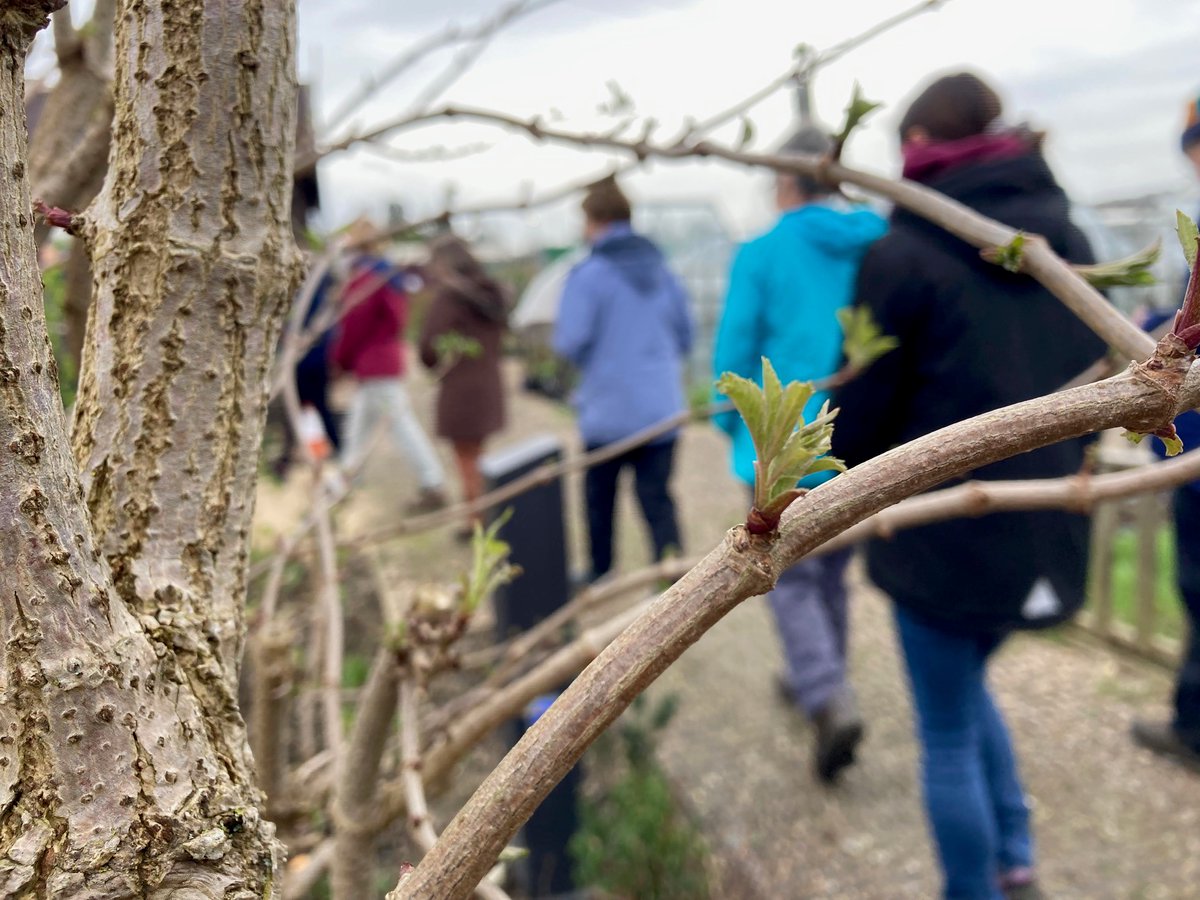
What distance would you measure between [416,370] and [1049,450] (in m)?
11.9

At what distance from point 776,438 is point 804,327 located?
2114 mm

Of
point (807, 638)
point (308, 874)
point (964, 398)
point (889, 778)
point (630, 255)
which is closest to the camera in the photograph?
point (308, 874)

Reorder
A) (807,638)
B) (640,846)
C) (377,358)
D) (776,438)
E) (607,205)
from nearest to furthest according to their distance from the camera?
(776,438), (640,846), (807,638), (607,205), (377,358)

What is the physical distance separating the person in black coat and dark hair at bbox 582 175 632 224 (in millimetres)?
1658

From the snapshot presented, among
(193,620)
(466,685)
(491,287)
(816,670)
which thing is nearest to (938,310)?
(816,670)

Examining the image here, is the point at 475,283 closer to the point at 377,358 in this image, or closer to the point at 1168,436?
the point at 377,358

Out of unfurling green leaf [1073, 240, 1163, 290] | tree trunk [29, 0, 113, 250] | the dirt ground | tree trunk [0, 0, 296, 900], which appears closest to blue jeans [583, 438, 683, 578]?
the dirt ground

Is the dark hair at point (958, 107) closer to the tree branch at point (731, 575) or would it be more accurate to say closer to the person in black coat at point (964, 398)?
the person in black coat at point (964, 398)

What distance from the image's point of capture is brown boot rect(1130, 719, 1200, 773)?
3.04 meters

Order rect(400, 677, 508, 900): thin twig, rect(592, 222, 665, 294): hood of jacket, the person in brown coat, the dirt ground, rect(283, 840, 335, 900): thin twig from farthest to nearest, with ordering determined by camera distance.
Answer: the person in brown coat, rect(592, 222, 665, 294): hood of jacket, the dirt ground, rect(283, 840, 335, 900): thin twig, rect(400, 677, 508, 900): thin twig

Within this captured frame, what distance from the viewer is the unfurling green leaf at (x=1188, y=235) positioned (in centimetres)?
48

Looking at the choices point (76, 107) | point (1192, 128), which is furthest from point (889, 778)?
point (76, 107)

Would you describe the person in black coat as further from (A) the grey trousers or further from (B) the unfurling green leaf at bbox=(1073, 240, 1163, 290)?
(B) the unfurling green leaf at bbox=(1073, 240, 1163, 290)

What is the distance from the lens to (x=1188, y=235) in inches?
19.3
